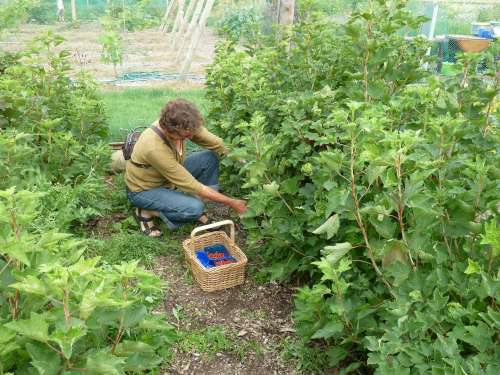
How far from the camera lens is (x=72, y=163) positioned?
4.25 m

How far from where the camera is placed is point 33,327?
167 centimetres

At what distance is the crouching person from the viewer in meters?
3.88

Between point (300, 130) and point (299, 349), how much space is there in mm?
1268

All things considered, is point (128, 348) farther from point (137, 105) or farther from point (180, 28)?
point (180, 28)

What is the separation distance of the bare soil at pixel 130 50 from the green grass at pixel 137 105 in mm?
1062

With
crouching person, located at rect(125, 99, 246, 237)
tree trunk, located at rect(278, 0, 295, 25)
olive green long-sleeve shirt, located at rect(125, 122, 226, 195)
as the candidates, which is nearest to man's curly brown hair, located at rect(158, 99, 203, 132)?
crouching person, located at rect(125, 99, 246, 237)

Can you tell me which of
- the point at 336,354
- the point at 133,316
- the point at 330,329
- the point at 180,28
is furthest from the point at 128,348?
the point at 180,28

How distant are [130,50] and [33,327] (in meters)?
12.9

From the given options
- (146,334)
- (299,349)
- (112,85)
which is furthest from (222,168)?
(112,85)

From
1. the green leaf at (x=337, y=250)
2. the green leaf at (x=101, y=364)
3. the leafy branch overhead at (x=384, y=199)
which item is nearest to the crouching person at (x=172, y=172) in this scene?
the leafy branch overhead at (x=384, y=199)

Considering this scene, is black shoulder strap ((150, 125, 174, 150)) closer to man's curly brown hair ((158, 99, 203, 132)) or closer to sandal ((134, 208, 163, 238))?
man's curly brown hair ((158, 99, 203, 132))

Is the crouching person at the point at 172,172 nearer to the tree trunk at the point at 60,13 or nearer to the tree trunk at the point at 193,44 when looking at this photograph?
the tree trunk at the point at 193,44

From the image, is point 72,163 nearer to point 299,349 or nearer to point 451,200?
point 299,349

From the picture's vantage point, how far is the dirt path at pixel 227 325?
2949mm
